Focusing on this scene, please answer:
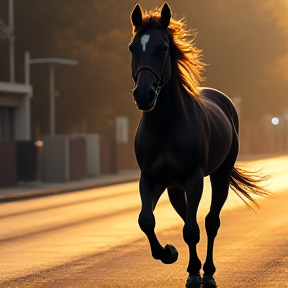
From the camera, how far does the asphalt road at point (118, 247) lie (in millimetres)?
9742

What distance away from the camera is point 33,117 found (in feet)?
176

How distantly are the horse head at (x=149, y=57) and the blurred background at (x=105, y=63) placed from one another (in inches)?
921

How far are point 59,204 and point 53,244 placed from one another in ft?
32.0

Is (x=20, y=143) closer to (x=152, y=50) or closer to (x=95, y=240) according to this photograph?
(x=95, y=240)

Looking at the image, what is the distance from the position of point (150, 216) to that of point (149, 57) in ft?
4.23

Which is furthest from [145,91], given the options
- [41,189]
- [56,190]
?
[41,189]

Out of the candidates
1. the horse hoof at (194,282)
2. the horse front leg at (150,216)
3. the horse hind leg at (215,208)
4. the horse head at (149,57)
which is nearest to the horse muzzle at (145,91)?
the horse head at (149,57)

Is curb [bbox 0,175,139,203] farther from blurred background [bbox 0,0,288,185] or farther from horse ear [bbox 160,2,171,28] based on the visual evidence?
horse ear [bbox 160,2,171,28]

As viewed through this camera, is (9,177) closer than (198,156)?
No

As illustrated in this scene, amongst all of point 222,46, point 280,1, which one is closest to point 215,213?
point 222,46

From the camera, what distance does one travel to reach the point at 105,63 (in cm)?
5141

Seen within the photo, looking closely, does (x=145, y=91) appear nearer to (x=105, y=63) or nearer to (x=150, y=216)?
(x=150, y=216)

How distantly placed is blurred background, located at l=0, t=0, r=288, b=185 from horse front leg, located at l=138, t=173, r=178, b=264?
23.2 metres

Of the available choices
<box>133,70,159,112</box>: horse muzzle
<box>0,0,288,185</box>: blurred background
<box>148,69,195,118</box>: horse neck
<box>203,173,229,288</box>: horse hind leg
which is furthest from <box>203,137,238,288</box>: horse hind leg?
<box>0,0,288,185</box>: blurred background
